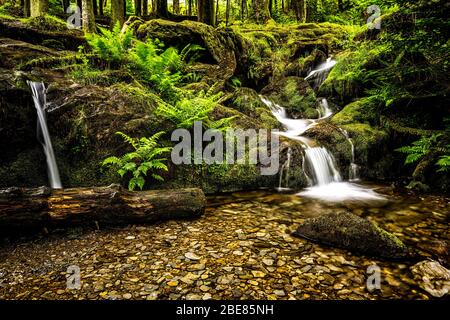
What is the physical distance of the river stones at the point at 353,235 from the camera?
358 centimetres

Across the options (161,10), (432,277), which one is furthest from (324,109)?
(161,10)

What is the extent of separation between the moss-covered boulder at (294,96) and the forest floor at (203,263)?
7.19 metres

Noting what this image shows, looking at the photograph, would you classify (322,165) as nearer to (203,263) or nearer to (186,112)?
(186,112)

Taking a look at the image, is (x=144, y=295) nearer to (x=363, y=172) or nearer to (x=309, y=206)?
(x=309, y=206)

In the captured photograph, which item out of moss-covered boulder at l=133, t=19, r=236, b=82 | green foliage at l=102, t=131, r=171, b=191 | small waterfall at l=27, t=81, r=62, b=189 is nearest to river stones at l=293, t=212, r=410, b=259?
green foliage at l=102, t=131, r=171, b=191

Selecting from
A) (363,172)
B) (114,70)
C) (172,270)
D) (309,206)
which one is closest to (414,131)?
(363,172)

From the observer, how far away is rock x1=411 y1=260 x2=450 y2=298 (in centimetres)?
290

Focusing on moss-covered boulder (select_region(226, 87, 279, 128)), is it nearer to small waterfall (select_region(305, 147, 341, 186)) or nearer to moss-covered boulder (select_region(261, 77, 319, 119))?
moss-covered boulder (select_region(261, 77, 319, 119))

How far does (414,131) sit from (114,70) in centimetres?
847

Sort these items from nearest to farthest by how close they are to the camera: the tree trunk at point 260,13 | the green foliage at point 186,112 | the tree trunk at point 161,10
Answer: the green foliage at point 186,112 → the tree trunk at point 161,10 → the tree trunk at point 260,13

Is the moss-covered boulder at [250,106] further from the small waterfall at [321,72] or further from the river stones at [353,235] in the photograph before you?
the river stones at [353,235]

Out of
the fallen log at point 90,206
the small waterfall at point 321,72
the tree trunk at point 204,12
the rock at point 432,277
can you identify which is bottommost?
the rock at point 432,277

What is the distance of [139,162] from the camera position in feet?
18.8

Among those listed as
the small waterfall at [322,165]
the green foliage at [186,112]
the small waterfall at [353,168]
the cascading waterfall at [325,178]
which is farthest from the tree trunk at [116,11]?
the small waterfall at [353,168]
